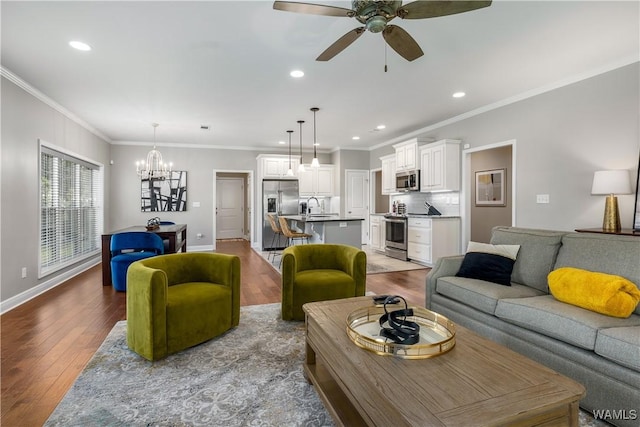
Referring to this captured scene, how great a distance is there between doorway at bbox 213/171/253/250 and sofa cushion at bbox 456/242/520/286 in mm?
8224

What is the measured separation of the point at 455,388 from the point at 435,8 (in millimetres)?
2008

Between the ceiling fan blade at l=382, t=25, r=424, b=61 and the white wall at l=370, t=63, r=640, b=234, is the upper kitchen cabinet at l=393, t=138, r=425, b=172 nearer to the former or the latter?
the white wall at l=370, t=63, r=640, b=234

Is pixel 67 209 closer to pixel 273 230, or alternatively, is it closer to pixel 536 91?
pixel 273 230

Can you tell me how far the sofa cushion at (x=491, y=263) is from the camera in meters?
2.68

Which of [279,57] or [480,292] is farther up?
[279,57]

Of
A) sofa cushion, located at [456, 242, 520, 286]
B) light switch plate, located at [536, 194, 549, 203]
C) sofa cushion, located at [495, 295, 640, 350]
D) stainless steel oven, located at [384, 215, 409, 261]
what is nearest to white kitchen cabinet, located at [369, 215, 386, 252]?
stainless steel oven, located at [384, 215, 409, 261]

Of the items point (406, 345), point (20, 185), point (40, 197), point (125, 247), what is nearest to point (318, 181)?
point (125, 247)

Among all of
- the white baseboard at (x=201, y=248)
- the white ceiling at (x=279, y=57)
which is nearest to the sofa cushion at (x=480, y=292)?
the white ceiling at (x=279, y=57)

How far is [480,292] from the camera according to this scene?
245cm

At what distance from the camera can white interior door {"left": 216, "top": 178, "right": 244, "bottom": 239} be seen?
10.3 metres

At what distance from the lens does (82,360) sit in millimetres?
2352

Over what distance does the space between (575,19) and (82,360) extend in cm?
481

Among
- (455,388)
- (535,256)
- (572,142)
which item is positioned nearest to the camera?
(455,388)

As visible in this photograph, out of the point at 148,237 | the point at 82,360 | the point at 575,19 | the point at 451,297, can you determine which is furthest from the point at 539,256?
the point at 148,237
